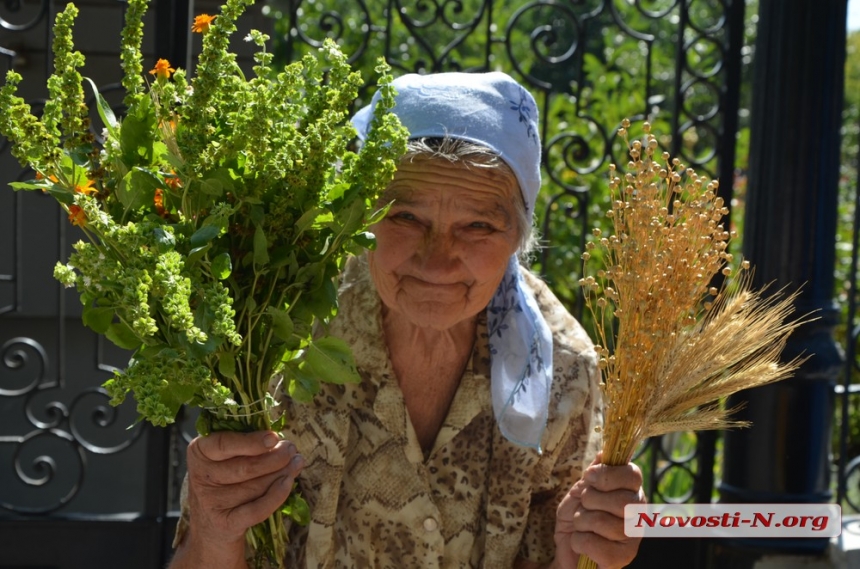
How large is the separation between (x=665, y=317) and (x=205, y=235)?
0.80 metres

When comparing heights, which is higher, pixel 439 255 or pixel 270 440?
pixel 439 255

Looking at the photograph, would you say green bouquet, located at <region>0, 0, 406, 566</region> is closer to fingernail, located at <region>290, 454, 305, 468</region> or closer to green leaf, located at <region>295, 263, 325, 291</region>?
green leaf, located at <region>295, 263, 325, 291</region>

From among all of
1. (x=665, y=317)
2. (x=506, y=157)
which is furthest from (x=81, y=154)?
(x=665, y=317)

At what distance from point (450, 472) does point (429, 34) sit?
14.5 ft

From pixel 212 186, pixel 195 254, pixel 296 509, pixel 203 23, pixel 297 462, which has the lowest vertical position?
pixel 296 509

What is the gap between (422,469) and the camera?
7.48 feet

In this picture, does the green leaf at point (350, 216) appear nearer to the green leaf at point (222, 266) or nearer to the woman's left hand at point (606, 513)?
the green leaf at point (222, 266)

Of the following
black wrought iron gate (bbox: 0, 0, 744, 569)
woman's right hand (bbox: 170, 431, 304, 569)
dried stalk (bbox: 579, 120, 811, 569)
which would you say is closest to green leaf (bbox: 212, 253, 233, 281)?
woman's right hand (bbox: 170, 431, 304, 569)

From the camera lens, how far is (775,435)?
344cm

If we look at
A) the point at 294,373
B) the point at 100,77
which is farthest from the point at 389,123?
the point at 100,77

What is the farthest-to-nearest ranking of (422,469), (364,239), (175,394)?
(422,469), (364,239), (175,394)

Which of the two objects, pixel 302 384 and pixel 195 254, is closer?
pixel 195 254

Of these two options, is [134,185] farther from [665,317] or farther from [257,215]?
[665,317]

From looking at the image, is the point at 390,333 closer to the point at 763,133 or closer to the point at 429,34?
the point at 763,133
